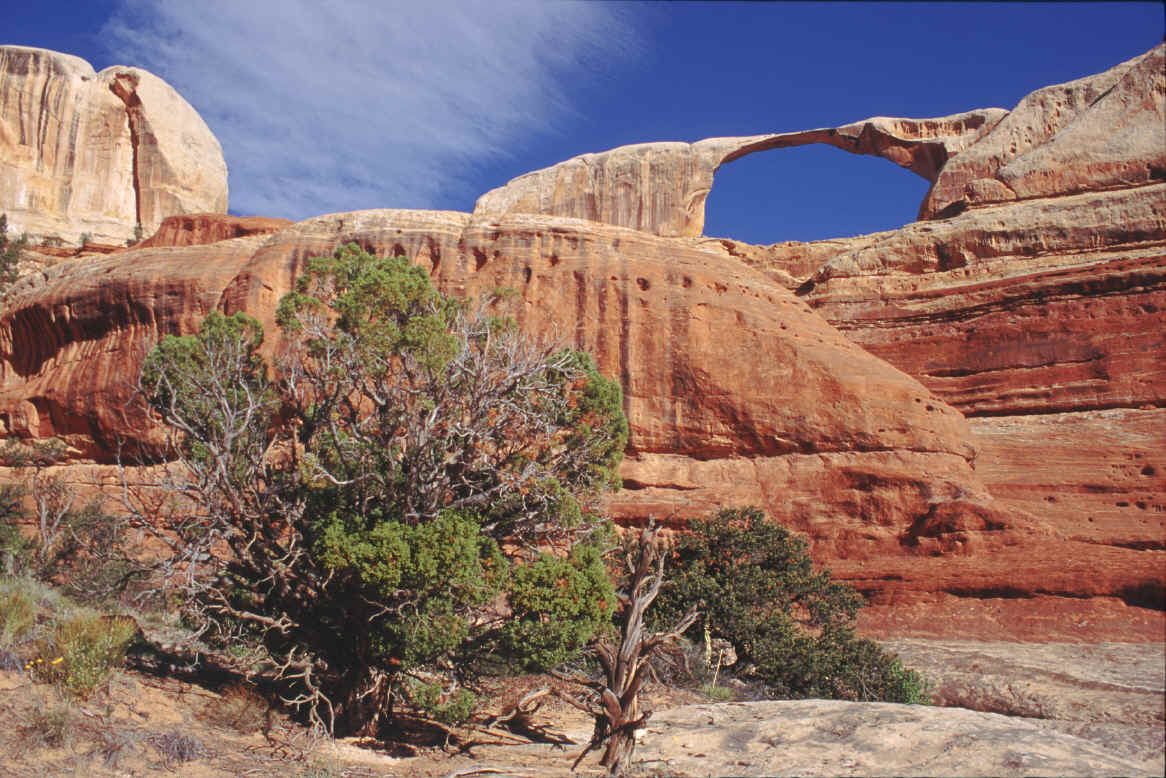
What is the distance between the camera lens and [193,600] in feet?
37.6

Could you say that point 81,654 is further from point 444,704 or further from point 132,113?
point 132,113

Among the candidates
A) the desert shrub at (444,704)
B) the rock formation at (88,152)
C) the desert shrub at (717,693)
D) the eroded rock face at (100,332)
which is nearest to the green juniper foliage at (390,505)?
the desert shrub at (444,704)

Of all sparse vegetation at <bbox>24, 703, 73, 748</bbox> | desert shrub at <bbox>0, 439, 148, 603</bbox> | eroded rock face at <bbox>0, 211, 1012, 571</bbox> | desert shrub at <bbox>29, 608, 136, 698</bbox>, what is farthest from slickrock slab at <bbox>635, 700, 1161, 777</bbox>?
eroded rock face at <bbox>0, 211, 1012, 571</bbox>

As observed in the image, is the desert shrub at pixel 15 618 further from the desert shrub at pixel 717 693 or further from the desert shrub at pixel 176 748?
the desert shrub at pixel 717 693

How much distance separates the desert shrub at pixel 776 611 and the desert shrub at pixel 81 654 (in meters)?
9.36

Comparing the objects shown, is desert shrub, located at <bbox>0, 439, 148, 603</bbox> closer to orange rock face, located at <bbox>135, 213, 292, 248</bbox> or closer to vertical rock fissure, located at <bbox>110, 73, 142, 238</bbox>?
orange rock face, located at <bbox>135, 213, 292, 248</bbox>

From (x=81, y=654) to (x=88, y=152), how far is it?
55.3m

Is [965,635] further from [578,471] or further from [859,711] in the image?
[578,471]

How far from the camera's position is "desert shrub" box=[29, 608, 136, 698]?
427 inches

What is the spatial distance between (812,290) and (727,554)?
16.2 metres

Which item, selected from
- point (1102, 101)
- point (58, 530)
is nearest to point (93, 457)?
point (58, 530)

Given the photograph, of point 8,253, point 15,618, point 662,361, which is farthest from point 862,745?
point 8,253

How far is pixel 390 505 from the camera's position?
1195 cm

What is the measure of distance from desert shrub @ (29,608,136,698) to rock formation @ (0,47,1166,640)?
11.5 m
